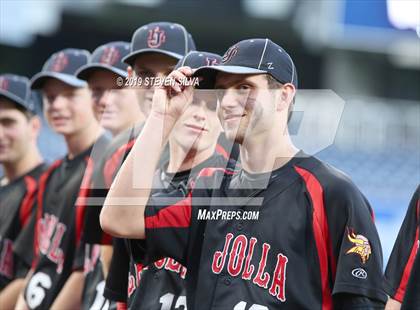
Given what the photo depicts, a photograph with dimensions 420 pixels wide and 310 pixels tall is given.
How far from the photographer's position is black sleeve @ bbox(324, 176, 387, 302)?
252cm

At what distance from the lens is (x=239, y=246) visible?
2.71 metres

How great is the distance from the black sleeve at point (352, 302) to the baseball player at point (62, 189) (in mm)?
1613

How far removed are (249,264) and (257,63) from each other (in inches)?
23.0

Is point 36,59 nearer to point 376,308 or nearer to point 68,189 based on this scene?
point 68,189

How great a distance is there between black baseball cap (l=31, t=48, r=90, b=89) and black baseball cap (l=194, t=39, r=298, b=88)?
190cm

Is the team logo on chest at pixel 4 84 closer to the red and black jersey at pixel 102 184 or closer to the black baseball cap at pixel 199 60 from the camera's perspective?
the red and black jersey at pixel 102 184

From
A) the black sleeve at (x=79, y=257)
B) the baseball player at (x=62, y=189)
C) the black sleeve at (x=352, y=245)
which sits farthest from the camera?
the baseball player at (x=62, y=189)

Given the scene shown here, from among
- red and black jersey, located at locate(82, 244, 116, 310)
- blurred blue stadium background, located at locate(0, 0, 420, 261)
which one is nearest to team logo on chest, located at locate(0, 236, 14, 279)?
red and black jersey, located at locate(82, 244, 116, 310)

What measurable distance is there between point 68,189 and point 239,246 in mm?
1804

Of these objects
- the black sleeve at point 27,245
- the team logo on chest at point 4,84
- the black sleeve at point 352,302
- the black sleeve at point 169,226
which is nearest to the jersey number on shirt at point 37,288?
the black sleeve at point 27,245

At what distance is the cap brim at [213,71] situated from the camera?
8.78ft

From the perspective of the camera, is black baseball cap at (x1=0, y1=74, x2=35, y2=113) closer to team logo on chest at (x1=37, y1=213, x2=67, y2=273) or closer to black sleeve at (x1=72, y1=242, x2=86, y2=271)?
team logo on chest at (x1=37, y1=213, x2=67, y2=273)

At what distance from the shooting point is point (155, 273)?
3.06 metres

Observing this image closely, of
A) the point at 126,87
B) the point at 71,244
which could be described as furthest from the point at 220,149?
the point at 71,244
